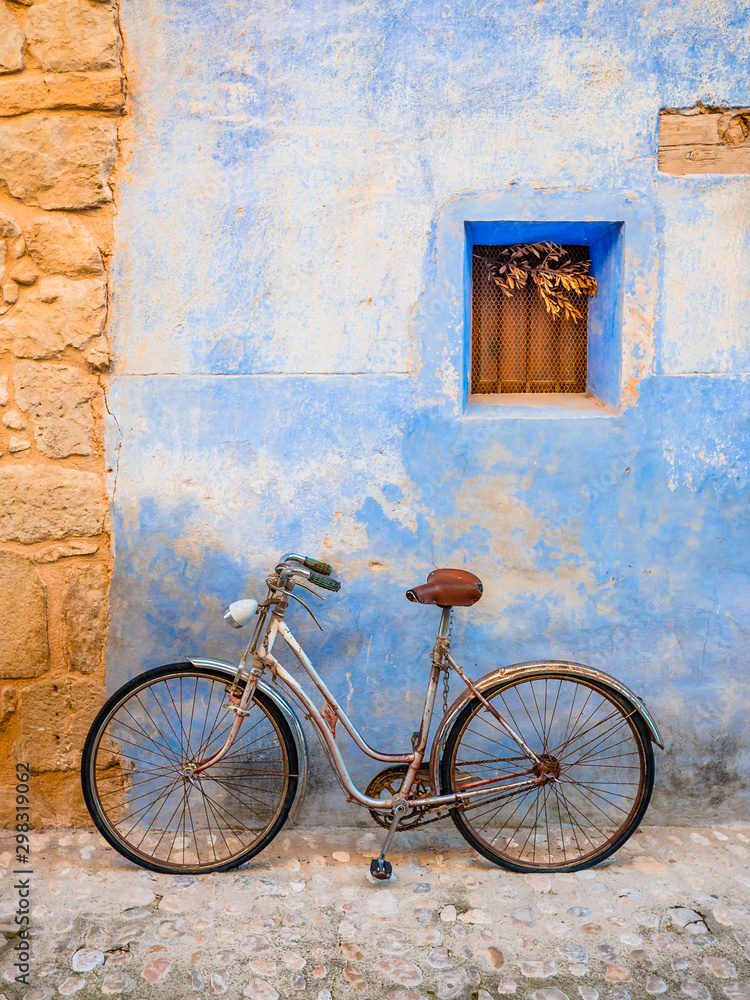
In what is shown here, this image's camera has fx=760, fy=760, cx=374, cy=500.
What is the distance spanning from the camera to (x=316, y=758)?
3.22m

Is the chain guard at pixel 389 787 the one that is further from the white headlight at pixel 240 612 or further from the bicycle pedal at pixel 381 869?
the white headlight at pixel 240 612

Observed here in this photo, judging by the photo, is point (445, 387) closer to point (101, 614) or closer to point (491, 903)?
point (101, 614)

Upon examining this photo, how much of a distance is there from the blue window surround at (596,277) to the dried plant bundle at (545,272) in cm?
4

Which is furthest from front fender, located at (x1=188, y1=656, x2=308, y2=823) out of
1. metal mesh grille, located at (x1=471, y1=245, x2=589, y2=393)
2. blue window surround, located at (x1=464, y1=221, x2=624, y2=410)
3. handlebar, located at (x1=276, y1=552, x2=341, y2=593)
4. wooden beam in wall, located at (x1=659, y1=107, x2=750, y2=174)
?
wooden beam in wall, located at (x1=659, y1=107, x2=750, y2=174)

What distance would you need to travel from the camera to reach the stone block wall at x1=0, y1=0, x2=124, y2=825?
3.01 meters

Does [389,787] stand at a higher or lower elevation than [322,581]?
lower

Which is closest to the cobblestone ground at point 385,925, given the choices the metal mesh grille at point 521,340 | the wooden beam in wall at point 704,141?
the metal mesh grille at point 521,340

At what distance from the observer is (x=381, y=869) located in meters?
2.82

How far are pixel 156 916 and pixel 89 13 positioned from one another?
3392 mm

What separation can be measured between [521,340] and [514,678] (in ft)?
4.93

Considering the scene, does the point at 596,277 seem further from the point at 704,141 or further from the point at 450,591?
the point at 450,591

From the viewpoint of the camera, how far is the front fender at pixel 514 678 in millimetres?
2873

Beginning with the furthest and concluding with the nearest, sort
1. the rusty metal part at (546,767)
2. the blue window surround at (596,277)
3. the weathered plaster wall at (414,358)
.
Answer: the blue window surround at (596,277) < the weathered plaster wall at (414,358) < the rusty metal part at (546,767)

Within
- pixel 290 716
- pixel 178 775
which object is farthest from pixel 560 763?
pixel 178 775
